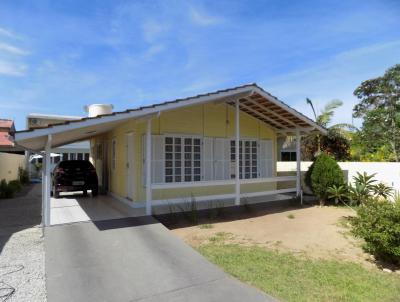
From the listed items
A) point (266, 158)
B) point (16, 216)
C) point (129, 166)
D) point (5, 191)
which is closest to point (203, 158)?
point (129, 166)

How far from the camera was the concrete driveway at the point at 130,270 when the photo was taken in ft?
13.3

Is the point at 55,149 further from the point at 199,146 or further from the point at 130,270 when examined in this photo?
the point at 130,270

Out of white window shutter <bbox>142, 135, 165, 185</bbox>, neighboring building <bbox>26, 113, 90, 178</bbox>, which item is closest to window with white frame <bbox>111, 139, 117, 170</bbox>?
white window shutter <bbox>142, 135, 165, 185</bbox>

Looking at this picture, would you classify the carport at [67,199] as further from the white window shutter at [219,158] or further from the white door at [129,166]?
the white window shutter at [219,158]

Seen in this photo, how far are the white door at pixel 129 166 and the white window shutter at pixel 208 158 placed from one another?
270 centimetres

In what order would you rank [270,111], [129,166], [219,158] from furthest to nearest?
[219,158]
[270,111]
[129,166]

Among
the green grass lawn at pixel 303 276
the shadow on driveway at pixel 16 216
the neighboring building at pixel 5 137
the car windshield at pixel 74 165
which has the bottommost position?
the green grass lawn at pixel 303 276

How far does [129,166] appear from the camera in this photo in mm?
10297

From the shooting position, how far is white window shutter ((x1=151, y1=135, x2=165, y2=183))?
9930 millimetres

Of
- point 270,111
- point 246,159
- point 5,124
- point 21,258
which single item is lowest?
point 21,258

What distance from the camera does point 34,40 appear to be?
10.5m

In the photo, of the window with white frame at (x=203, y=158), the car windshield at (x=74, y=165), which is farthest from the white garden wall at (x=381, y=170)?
the car windshield at (x=74, y=165)

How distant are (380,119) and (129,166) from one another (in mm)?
20108

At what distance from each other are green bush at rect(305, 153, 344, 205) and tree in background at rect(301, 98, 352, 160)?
699 centimetres
